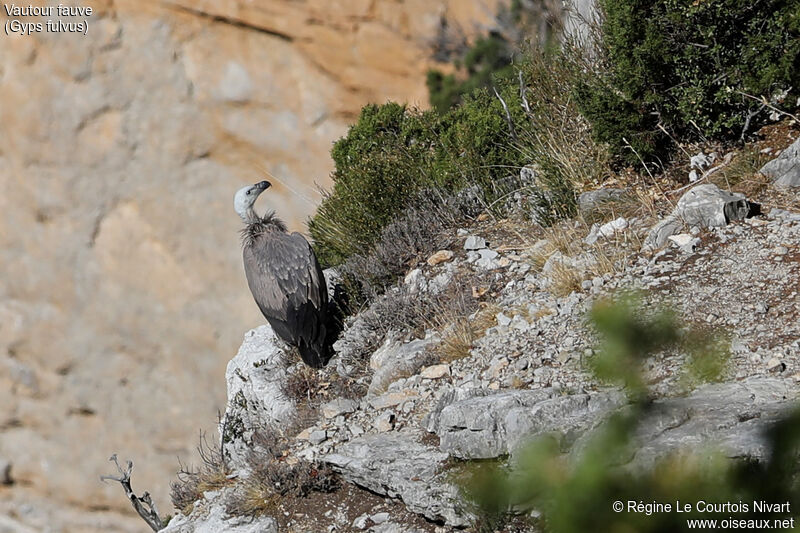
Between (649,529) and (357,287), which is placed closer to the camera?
Answer: (649,529)

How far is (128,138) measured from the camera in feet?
41.8

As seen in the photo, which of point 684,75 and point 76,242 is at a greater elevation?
point 76,242

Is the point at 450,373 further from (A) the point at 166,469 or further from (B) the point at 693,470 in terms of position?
(A) the point at 166,469

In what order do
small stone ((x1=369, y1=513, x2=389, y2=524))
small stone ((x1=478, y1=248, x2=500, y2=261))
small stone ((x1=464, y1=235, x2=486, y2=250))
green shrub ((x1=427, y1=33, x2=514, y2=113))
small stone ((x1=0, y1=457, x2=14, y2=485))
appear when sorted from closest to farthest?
small stone ((x1=369, y1=513, x2=389, y2=524)) < small stone ((x1=478, y1=248, x2=500, y2=261)) < small stone ((x1=464, y1=235, x2=486, y2=250)) < green shrub ((x1=427, y1=33, x2=514, y2=113)) < small stone ((x1=0, y1=457, x2=14, y2=485))

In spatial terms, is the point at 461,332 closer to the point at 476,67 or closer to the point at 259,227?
the point at 259,227

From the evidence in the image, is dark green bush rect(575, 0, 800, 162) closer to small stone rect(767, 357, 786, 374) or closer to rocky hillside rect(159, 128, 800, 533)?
rocky hillside rect(159, 128, 800, 533)

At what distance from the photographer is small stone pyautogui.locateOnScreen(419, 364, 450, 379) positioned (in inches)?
208

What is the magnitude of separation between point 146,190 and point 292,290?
24.5ft

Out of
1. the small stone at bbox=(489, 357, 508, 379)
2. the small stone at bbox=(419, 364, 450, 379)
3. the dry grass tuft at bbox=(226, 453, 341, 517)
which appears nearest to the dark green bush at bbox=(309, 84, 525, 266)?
the small stone at bbox=(419, 364, 450, 379)

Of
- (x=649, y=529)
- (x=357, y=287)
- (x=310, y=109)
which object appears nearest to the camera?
(x=649, y=529)

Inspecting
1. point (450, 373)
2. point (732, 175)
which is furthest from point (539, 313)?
point (732, 175)

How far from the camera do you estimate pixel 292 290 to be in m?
6.11

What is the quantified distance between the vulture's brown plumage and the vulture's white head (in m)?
0.41

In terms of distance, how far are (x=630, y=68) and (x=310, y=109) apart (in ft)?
23.5
